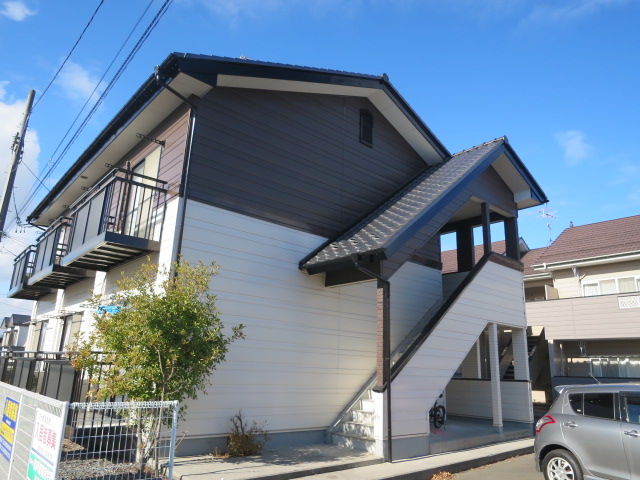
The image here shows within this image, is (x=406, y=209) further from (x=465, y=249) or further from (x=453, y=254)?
(x=453, y=254)

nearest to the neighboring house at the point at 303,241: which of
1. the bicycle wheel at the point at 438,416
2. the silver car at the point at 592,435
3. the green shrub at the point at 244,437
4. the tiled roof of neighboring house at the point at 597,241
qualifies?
the green shrub at the point at 244,437

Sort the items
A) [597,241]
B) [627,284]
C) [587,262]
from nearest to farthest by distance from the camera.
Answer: [627,284], [587,262], [597,241]

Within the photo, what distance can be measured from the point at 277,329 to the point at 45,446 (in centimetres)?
515

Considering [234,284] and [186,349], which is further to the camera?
[234,284]

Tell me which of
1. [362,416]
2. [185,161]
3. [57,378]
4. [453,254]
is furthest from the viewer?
[453,254]

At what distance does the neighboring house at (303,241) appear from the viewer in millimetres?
8242

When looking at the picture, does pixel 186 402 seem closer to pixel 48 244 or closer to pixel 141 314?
pixel 141 314

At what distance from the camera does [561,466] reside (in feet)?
20.4

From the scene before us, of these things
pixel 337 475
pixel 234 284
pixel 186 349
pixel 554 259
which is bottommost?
pixel 337 475

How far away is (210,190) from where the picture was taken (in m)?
8.55

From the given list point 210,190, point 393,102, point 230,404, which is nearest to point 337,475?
point 230,404

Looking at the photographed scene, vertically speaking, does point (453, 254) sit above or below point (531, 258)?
above

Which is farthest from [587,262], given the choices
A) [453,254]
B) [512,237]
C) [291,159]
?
[291,159]

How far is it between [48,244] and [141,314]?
287 inches
